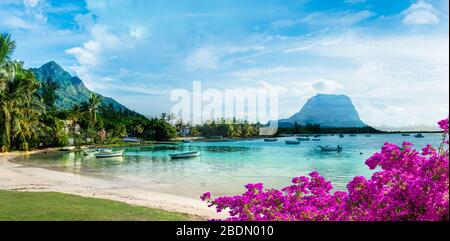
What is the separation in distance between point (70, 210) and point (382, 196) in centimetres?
837

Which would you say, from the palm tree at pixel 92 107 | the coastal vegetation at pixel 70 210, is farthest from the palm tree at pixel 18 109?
the coastal vegetation at pixel 70 210

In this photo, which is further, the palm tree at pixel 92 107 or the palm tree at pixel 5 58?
the palm tree at pixel 92 107

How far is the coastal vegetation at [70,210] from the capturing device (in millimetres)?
9055

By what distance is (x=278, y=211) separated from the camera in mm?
5336

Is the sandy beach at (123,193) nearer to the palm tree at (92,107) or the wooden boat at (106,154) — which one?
the wooden boat at (106,154)

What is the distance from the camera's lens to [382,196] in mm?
4230

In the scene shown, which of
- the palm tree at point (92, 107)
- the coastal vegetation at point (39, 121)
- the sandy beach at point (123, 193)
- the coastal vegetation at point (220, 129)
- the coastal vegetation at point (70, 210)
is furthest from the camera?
the coastal vegetation at point (220, 129)

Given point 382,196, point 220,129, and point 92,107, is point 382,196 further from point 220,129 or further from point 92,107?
point 220,129

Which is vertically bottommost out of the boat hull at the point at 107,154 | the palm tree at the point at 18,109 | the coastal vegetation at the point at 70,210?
the boat hull at the point at 107,154

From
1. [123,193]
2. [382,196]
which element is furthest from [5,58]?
[382,196]

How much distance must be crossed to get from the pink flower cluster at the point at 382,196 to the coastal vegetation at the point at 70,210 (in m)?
4.64

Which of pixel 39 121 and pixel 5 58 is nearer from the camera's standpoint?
pixel 5 58
